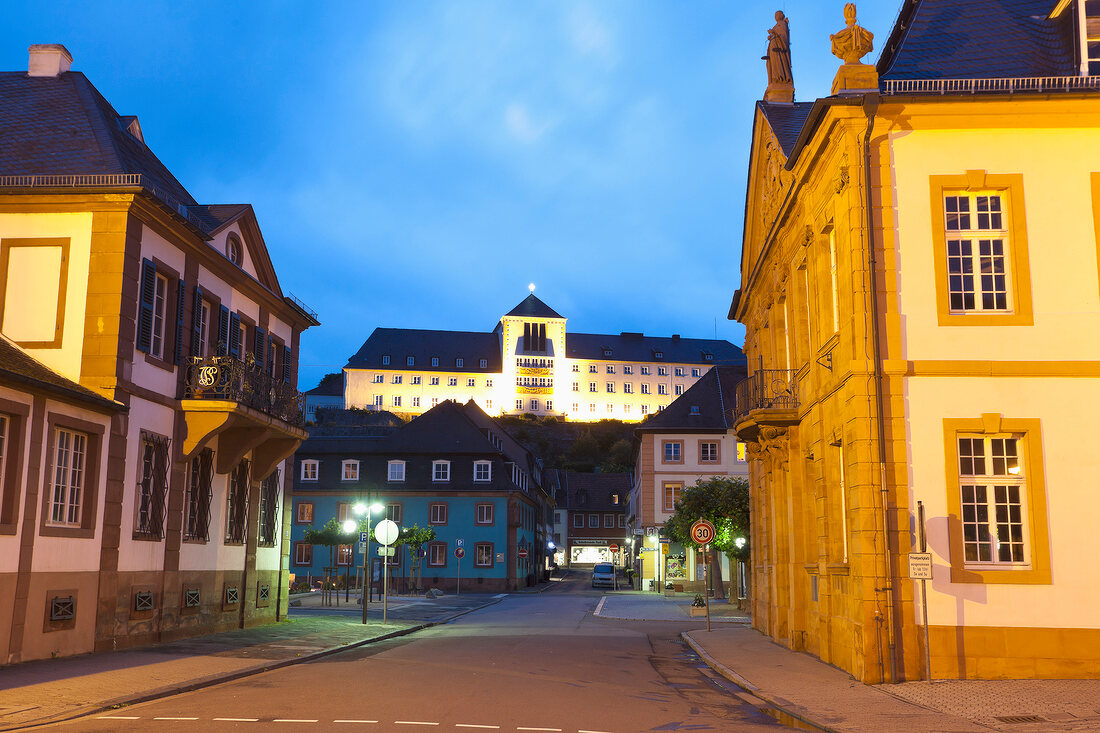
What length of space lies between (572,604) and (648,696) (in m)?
30.8

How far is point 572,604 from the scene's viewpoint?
44000 millimetres

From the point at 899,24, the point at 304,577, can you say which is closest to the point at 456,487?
the point at 304,577

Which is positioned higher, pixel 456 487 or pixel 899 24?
pixel 899 24

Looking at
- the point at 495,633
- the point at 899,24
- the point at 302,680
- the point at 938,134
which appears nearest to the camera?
the point at 302,680

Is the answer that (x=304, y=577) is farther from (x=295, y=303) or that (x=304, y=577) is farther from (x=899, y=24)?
(x=899, y=24)

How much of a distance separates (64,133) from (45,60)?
10.4 feet

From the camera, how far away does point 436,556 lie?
59.6 m

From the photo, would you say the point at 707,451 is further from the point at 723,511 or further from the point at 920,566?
the point at 920,566

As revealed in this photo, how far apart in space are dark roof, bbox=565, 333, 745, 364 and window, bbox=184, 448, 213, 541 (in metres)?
114

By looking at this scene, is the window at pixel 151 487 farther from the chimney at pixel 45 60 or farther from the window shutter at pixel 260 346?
the chimney at pixel 45 60

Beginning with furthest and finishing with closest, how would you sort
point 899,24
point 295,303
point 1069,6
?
point 295,303 < point 899,24 < point 1069,6

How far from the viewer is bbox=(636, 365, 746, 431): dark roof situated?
57.5m

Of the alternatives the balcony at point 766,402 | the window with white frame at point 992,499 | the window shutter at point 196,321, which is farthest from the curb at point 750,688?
the window shutter at point 196,321

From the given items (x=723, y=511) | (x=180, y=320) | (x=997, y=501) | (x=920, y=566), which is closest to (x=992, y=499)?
(x=997, y=501)
